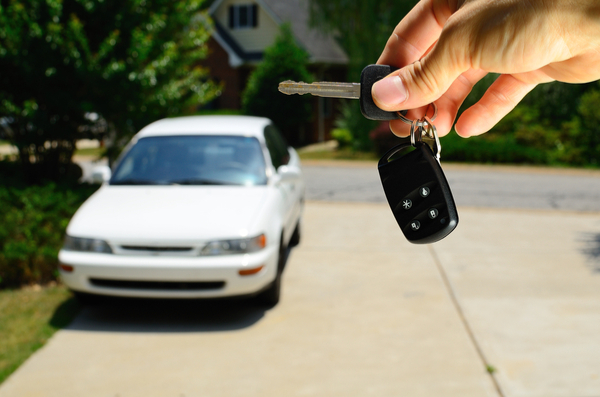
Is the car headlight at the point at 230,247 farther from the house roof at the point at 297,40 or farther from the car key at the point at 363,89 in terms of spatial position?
the house roof at the point at 297,40

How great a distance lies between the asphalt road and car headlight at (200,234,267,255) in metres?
6.95

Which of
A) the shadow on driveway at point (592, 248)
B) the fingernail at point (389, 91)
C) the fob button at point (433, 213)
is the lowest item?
the shadow on driveway at point (592, 248)

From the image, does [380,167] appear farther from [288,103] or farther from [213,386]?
[288,103]

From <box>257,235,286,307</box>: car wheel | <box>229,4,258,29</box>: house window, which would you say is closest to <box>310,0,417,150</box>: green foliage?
<box>229,4,258,29</box>: house window

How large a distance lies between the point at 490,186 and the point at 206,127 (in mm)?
9137

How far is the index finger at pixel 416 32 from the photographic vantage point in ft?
5.04

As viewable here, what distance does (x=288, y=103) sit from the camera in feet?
70.8

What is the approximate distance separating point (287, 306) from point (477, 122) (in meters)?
3.96

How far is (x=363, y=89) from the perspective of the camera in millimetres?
1365

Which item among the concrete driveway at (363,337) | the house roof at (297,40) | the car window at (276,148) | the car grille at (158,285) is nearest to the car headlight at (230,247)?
the car grille at (158,285)

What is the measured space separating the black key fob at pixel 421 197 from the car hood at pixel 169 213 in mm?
3305

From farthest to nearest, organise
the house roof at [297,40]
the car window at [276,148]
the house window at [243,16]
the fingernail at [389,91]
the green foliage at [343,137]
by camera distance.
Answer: the house window at [243,16]
the house roof at [297,40]
the green foliage at [343,137]
the car window at [276,148]
the fingernail at [389,91]

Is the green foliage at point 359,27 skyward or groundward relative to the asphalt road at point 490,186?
skyward

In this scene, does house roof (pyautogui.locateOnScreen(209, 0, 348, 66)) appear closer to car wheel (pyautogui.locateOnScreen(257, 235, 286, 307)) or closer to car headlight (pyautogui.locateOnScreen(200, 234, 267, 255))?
car wheel (pyautogui.locateOnScreen(257, 235, 286, 307))
